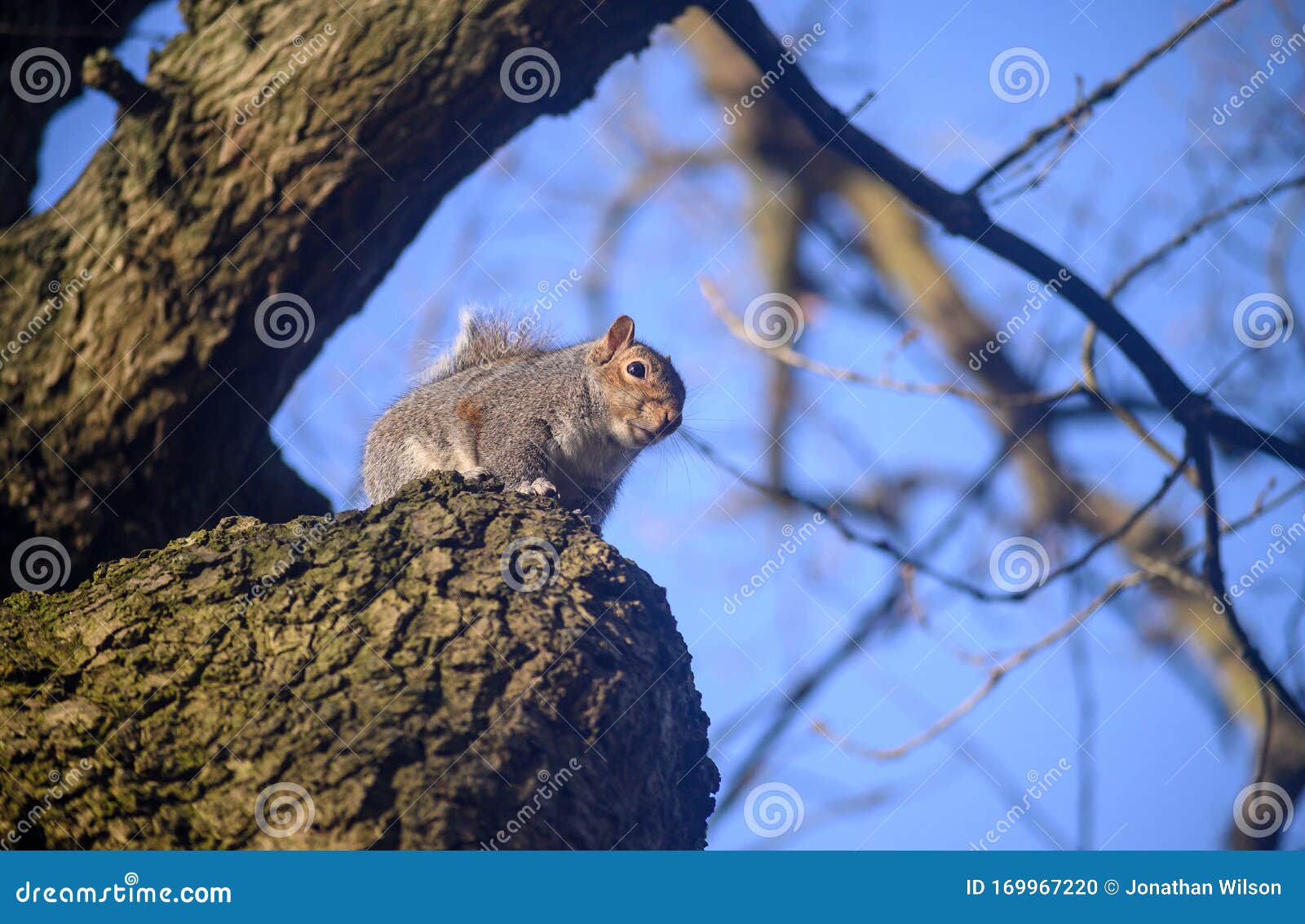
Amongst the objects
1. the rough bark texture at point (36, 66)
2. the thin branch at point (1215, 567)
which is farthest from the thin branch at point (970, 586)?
the rough bark texture at point (36, 66)

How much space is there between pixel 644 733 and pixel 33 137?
3726 millimetres

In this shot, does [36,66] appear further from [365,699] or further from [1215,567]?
[1215,567]

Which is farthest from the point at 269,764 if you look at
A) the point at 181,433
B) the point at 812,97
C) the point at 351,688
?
the point at 812,97

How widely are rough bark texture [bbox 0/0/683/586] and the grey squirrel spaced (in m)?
0.63

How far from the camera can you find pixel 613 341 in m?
4.38

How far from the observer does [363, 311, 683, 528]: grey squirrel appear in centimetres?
396

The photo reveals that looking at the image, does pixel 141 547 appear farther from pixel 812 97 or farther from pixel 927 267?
pixel 927 267

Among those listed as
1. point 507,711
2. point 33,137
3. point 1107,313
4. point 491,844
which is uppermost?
point 1107,313

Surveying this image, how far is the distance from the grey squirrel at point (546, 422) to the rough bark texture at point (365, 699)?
1125 mm

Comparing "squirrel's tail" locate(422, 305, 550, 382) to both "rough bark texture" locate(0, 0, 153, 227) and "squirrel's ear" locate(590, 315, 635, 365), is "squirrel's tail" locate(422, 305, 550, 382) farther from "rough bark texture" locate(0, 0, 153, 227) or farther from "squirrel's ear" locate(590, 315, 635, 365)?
"rough bark texture" locate(0, 0, 153, 227)

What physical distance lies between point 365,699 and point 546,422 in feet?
6.03

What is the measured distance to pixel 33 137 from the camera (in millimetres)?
4355

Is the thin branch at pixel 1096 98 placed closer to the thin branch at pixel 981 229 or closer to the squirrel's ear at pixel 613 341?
the thin branch at pixel 981 229
